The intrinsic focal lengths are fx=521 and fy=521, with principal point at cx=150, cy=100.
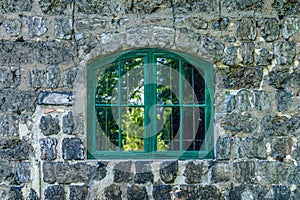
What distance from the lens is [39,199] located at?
4910 millimetres

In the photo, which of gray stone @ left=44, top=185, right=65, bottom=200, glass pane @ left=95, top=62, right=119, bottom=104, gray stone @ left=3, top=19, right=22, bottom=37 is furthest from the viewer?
glass pane @ left=95, top=62, right=119, bottom=104

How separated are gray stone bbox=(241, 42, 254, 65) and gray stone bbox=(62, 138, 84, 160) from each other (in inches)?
70.8

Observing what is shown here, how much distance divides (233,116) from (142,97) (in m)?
0.91

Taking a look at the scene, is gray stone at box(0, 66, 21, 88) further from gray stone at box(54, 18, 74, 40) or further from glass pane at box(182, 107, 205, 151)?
glass pane at box(182, 107, 205, 151)

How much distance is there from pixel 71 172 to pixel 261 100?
6.41 feet

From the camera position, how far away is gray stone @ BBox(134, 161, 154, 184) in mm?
4945

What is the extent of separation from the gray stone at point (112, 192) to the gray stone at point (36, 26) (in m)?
1.61

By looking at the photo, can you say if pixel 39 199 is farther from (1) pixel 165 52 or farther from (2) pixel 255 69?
(2) pixel 255 69

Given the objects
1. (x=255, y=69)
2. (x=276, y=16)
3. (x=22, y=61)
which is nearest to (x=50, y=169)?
(x=22, y=61)

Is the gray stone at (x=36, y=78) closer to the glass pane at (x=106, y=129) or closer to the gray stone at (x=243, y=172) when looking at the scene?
the glass pane at (x=106, y=129)

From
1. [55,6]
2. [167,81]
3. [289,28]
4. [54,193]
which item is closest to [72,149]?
[54,193]

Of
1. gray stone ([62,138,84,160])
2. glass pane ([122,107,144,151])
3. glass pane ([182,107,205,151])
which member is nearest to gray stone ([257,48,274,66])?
glass pane ([182,107,205,151])

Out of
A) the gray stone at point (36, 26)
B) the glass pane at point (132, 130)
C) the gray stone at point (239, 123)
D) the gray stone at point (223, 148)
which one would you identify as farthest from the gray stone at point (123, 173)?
the gray stone at point (36, 26)

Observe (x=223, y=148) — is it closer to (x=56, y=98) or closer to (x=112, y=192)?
(x=112, y=192)
